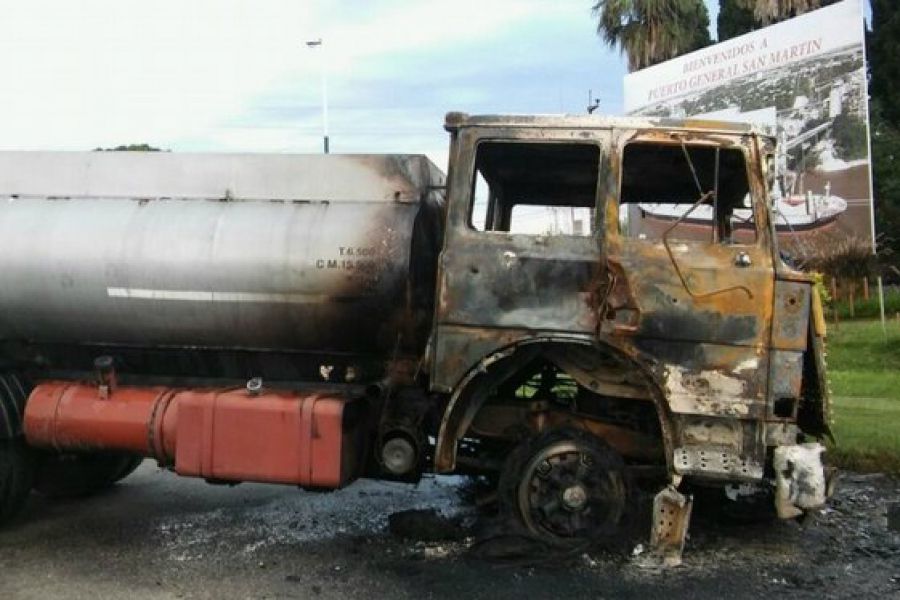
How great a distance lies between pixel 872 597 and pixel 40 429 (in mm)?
5171

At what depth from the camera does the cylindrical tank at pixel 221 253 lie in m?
5.48

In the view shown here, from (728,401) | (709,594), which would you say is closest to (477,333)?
(728,401)

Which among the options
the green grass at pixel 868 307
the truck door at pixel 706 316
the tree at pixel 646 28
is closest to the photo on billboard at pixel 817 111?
the green grass at pixel 868 307

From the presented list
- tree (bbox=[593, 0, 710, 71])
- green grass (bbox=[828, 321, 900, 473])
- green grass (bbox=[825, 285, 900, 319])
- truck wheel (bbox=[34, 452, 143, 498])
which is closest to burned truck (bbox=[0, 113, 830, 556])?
truck wheel (bbox=[34, 452, 143, 498])

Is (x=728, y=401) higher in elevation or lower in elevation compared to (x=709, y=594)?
higher

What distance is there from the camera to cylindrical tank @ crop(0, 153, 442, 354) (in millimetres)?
5480

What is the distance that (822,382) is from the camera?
17.3ft

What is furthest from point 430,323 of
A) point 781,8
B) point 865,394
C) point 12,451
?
point 781,8

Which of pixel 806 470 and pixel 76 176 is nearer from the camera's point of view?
pixel 806 470

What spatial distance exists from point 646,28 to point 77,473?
2479cm

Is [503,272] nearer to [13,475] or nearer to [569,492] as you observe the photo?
[569,492]

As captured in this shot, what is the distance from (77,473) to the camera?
22.7ft

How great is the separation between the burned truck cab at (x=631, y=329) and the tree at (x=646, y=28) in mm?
23540

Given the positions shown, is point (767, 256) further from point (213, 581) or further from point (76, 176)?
point (76, 176)
